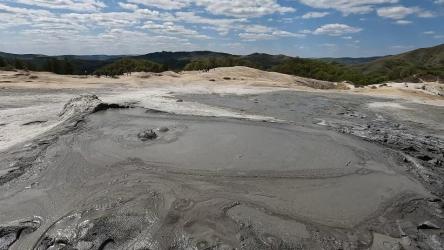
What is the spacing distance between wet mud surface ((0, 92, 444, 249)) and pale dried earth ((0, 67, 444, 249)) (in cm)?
2

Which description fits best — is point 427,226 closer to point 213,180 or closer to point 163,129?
point 213,180

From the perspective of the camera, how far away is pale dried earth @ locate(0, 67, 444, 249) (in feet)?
15.9

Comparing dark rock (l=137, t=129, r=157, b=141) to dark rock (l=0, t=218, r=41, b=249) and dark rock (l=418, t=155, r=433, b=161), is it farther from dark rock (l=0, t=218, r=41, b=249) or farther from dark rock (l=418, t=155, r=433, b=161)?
dark rock (l=418, t=155, r=433, b=161)

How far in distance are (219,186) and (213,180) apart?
0.30 meters

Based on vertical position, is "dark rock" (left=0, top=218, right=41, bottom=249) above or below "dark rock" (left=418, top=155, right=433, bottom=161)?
below

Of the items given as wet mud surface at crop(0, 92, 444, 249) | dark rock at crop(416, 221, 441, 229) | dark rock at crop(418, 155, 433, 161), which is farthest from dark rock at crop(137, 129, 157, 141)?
dark rock at crop(418, 155, 433, 161)

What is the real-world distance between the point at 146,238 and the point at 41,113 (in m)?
9.02

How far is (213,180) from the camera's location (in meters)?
6.65

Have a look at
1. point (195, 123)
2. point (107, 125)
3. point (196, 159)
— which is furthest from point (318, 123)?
point (107, 125)

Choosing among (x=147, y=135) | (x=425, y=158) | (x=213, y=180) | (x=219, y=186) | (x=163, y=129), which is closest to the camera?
(x=219, y=186)

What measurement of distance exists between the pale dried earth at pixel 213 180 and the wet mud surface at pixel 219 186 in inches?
1.0

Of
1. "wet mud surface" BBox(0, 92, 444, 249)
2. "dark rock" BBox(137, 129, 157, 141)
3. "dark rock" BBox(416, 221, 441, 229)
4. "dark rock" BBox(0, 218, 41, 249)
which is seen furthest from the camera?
"dark rock" BBox(137, 129, 157, 141)

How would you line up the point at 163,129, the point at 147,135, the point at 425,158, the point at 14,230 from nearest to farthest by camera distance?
the point at 14,230 < the point at 425,158 < the point at 147,135 < the point at 163,129

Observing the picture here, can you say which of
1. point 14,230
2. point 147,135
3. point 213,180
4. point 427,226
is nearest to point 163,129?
point 147,135
